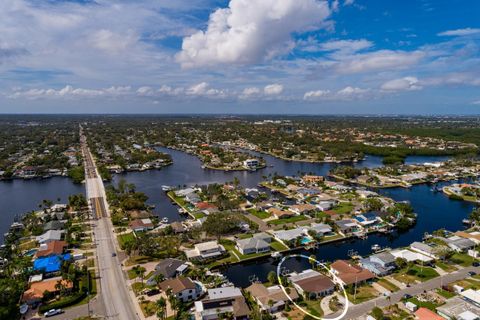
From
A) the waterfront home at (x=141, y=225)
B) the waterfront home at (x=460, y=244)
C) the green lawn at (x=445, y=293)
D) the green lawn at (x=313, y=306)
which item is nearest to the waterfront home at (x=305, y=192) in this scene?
the waterfront home at (x=460, y=244)

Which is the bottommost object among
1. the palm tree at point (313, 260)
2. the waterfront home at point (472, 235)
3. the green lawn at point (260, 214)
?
the palm tree at point (313, 260)

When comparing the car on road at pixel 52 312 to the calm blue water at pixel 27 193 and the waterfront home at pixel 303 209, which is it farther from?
the waterfront home at pixel 303 209

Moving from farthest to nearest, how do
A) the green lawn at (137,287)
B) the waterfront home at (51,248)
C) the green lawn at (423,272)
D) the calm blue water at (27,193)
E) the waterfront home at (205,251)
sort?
the calm blue water at (27,193), the waterfront home at (51,248), the waterfront home at (205,251), the green lawn at (423,272), the green lawn at (137,287)

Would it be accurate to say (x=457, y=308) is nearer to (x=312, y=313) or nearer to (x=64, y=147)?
(x=312, y=313)

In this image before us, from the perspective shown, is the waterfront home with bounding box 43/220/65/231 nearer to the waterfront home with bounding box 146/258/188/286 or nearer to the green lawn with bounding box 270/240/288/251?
the waterfront home with bounding box 146/258/188/286

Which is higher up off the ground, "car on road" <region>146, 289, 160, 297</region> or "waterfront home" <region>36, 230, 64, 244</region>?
"waterfront home" <region>36, 230, 64, 244</region>

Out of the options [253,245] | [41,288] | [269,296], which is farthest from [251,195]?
[41,288]

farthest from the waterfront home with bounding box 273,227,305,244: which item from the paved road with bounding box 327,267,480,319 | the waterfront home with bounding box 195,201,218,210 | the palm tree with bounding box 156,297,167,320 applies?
the palm tree with bounding box 156,297,167,320

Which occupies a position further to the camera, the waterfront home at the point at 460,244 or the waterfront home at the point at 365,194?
the waterfront home at the point at 365,194
